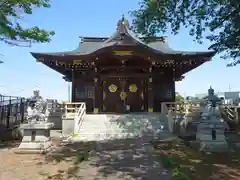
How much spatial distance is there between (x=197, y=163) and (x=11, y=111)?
10.8 m

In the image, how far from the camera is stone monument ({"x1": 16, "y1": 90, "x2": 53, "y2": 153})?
928 cm

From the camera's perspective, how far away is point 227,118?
15273 mm

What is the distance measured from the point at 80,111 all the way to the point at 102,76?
4215 millimetres

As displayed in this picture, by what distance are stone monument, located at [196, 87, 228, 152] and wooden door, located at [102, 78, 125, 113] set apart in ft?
29.0

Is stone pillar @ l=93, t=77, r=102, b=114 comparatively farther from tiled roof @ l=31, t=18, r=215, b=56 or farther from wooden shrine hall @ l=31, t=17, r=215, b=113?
tiled roof @ l=31, t=18, r=215, b=56

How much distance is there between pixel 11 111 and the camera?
13.8 meters

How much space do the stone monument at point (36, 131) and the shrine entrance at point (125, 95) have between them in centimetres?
824

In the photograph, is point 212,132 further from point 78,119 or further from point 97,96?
point 97,96

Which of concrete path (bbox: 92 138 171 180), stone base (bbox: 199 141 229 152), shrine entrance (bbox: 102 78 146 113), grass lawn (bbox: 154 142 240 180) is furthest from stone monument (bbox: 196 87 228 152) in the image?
shrine entrance (bbox: 102 78 146 113)

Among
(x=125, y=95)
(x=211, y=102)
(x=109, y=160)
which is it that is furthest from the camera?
(x=125, y=95)

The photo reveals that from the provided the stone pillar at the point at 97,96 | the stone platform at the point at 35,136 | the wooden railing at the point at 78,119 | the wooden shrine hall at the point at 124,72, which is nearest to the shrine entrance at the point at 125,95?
the wooden shrine hall at the point at 124,72

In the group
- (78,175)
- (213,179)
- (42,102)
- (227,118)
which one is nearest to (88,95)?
(42,102)

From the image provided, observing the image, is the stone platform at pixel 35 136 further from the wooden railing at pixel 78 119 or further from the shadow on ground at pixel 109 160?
the wooden railing at pixel 78 119

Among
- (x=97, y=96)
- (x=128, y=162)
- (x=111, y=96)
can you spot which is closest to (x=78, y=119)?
(x=97, y=96)
